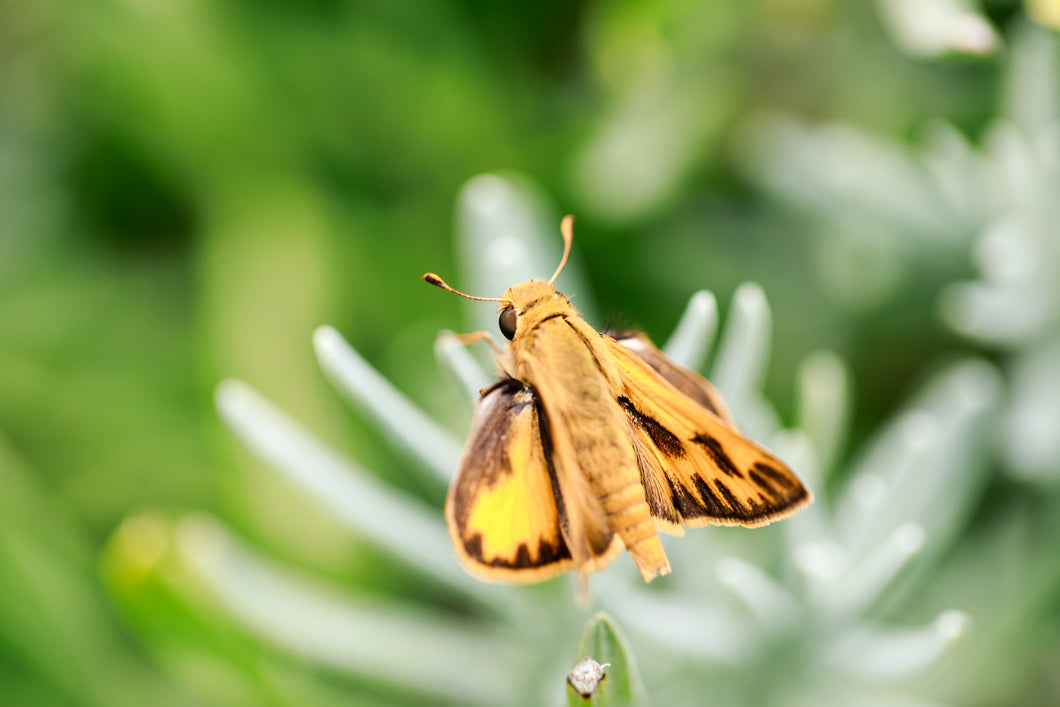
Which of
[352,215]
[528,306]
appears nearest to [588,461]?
[528,306]

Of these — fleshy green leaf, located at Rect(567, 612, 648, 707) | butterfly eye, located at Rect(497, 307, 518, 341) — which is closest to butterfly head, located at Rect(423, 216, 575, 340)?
butterfly eye, located at Rect(497, 307, 518, 341)

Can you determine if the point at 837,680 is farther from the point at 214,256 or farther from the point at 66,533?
the point at 214,256

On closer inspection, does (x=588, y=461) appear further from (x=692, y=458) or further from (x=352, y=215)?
(x=352, y=215)

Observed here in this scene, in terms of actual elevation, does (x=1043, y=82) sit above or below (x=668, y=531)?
above

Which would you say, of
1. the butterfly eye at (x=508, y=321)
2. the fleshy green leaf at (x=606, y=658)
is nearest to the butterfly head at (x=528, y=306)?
the butterfly eye at (x=508, y=321)

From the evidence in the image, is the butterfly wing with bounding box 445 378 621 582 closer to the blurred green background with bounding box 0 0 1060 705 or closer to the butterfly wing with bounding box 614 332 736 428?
the butterfly wing with bounding box 614 332 736 428

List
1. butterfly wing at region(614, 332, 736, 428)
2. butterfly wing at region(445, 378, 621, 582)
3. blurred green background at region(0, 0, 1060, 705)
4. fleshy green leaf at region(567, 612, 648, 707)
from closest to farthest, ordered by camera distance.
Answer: fleshy green leaf at region(567, 612, 648, 707)
butterfly wing at region(445, 378, 621, 582)
butterfly wing at region(614, 332, 736, 428)
blurred green background at region(0, 0, 1060, 705)

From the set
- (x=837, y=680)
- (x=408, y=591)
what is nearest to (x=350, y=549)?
(x=408, y=591)
